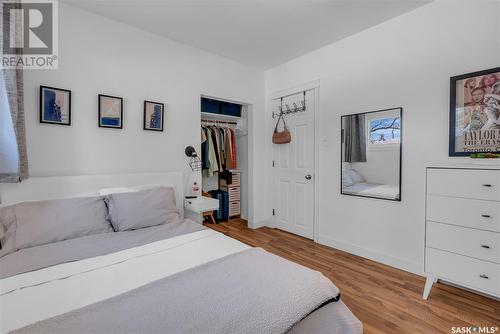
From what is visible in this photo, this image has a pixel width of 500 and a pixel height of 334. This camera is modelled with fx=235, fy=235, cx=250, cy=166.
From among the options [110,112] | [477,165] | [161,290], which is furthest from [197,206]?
[477,165]

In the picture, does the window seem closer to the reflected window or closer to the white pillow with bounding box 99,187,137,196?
the reflected window

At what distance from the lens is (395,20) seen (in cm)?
238

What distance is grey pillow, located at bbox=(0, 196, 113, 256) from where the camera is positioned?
158cm

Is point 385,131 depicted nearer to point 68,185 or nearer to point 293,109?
point 293,109

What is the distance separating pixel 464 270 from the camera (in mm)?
1707

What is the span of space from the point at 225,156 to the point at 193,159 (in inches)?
34.9

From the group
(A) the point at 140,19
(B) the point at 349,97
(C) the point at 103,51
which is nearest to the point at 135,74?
(C) the point at 103,51

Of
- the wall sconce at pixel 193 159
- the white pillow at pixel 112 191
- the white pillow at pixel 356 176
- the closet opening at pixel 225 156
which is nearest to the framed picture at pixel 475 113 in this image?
the white pillow at pixel 356 176

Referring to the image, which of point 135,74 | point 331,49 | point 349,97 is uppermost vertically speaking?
point 331,49

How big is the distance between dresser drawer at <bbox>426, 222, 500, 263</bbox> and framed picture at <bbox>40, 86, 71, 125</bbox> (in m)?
3.24

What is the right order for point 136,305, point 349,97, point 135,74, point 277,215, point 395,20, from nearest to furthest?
point 136,305 → point 395,20 → point 135,74 → point 349,97 → point 277,215

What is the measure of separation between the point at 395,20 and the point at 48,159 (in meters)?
3.57

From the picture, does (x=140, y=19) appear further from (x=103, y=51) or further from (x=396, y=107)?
(x=396, y=107)
